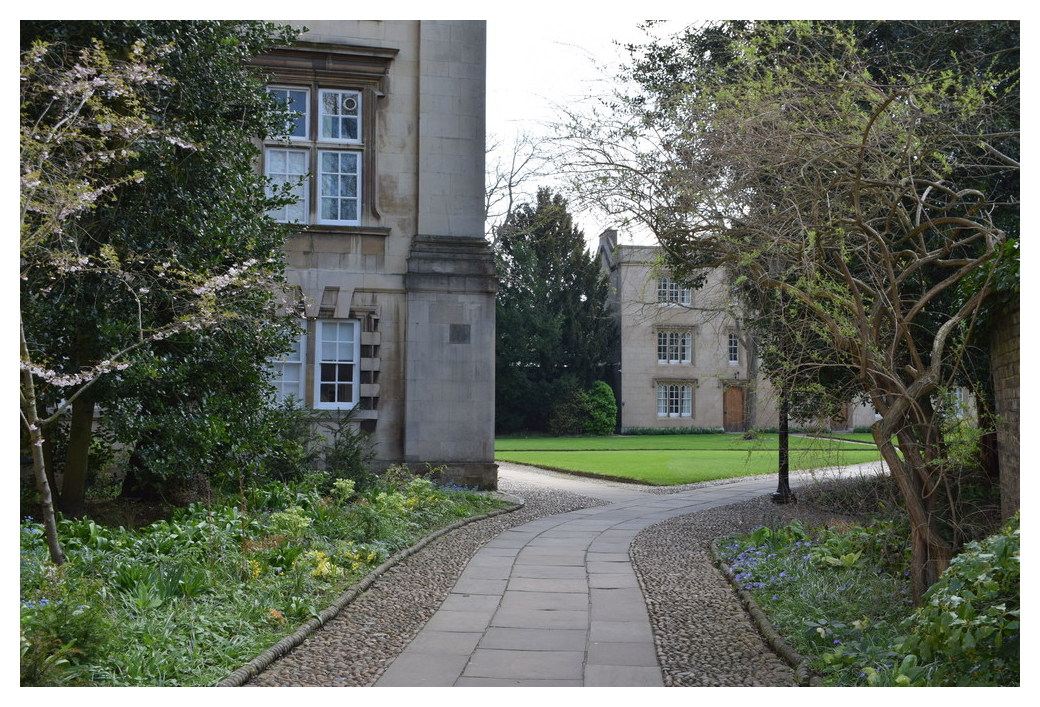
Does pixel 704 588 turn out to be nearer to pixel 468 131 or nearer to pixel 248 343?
pixel 248 343

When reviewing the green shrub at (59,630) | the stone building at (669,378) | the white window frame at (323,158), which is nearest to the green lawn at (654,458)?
the stone building at (669,378)

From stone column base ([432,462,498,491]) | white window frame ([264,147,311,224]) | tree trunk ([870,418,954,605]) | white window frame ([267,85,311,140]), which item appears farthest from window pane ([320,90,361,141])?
tree trunk ([870,418,954,605])

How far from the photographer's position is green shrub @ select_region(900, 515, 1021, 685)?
3.69 metres

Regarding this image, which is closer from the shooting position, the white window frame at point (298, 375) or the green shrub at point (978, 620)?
the green shrub at point (978, 620)

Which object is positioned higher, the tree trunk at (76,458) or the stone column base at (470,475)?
the tree trunk at (76,458)

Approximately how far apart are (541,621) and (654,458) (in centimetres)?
1705

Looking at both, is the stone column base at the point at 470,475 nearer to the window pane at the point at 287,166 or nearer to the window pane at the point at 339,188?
the window pane at the point at 339,188

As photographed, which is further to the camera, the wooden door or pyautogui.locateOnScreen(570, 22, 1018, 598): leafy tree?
the wooden door

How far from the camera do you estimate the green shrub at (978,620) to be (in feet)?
12.1

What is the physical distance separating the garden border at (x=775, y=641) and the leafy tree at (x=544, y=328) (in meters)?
30.1

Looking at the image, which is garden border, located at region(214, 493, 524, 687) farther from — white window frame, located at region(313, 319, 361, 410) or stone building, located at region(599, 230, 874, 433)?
stone building, located at region(599, 230, 874, 433)

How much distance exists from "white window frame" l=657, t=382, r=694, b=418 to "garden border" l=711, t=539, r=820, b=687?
32.0m
